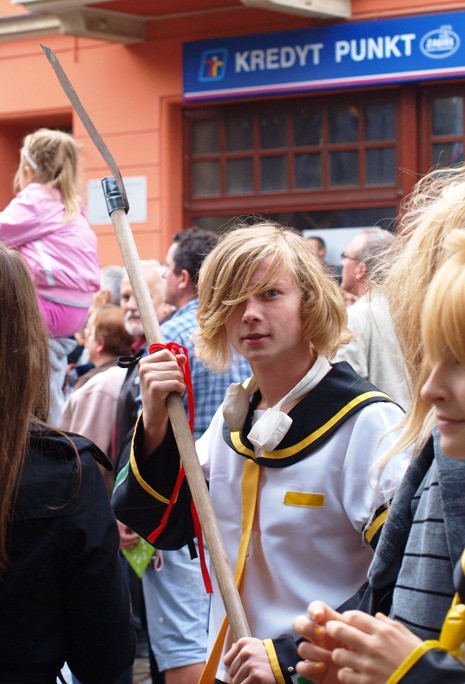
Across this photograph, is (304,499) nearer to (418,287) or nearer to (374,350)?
(418,287)

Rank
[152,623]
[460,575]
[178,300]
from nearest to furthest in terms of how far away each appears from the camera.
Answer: [460,575] → [152,623] → [178,300]

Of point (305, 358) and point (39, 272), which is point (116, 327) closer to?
point (39, 272)

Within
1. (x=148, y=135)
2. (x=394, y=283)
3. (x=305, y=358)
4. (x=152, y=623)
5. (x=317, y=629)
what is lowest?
(x=152, y=623)

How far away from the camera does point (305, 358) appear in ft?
8.84

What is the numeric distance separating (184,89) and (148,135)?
1.97ft

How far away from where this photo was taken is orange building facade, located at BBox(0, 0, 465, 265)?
9273mm

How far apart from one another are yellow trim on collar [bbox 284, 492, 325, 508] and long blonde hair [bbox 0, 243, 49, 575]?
0.55 metres

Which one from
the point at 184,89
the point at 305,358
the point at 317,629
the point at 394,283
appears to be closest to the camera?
the point at 317,629

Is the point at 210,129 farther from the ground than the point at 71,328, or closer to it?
farther from the ground

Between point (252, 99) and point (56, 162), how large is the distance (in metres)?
5.21

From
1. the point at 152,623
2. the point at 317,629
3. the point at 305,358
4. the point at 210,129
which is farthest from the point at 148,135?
the point at 317,629

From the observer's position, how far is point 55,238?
5.00 m

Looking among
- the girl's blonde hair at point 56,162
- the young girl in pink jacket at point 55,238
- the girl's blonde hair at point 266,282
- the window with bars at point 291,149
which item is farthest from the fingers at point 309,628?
the window with bars at point 291,149

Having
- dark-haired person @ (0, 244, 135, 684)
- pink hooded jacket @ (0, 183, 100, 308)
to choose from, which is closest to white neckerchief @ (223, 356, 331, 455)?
dark-haired person @ (0, 244, 135, 684)
